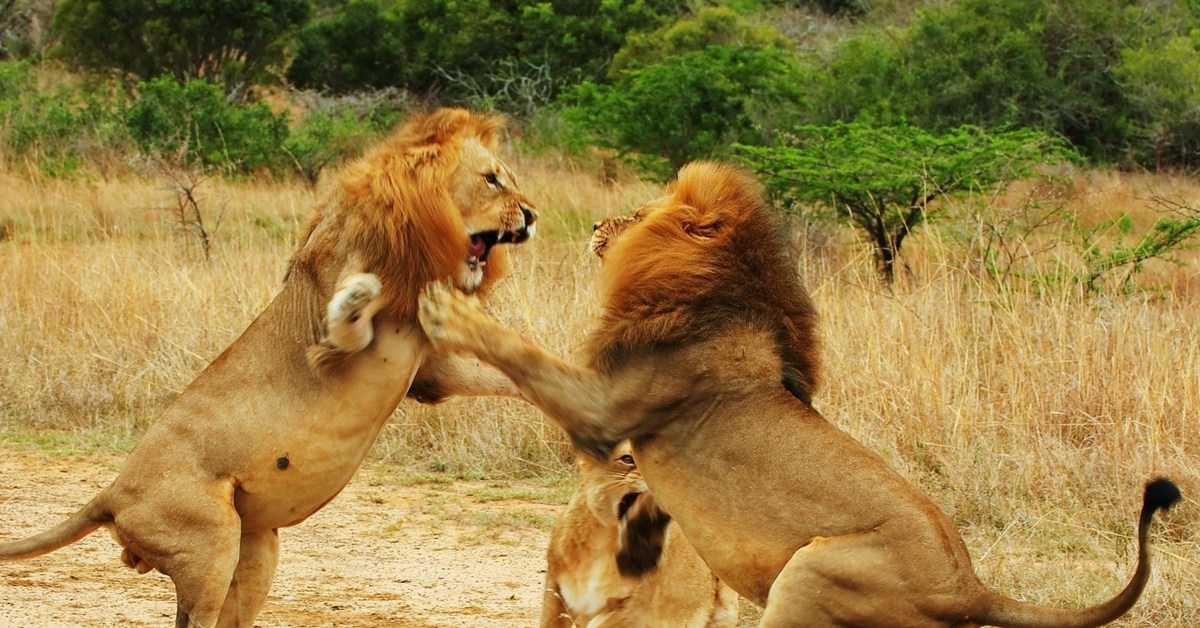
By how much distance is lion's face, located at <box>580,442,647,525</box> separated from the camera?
403cm

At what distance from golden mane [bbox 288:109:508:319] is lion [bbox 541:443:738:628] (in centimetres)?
66

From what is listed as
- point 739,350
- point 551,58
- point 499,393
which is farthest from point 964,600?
point 551,58

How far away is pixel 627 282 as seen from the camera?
3803 millimetres

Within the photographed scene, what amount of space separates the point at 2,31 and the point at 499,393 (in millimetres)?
25702

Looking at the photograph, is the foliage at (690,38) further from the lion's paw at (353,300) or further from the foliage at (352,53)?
the lion's paw at (353,300)

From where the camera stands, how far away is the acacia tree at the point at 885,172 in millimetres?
10242

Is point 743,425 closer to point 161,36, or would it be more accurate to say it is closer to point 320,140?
point 320,140

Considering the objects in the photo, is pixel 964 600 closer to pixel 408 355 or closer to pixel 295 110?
pixel 408 355

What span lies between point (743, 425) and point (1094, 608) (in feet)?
2.88

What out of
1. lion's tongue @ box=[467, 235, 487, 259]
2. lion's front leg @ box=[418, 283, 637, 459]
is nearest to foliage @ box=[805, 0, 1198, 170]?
lion's tongue @ box=[467, 235, 487, 259]

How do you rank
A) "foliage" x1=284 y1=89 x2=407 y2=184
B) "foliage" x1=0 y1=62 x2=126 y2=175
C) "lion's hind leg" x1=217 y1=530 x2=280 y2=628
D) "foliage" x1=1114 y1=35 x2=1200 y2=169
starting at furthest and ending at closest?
"foliage" x1=1114 y1=35 x2=1200 y2=169
"foliage" x1=284 y1=89 x2=407 y2=184
"foliage" x1=0 y1=62 x2=126 y2=175
"lion's hind leg" x1=217 y1=530 x2=280 y2=628

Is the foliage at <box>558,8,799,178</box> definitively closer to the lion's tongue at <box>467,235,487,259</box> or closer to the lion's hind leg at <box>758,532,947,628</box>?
the lion's tongue at <box>467,235,487,259</box>

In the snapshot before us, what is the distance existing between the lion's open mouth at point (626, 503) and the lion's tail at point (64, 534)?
132cm

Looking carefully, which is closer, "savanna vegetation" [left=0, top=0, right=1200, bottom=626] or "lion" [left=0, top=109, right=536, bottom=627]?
"lion" [left=0, top=109, right=536, bottom=627]
